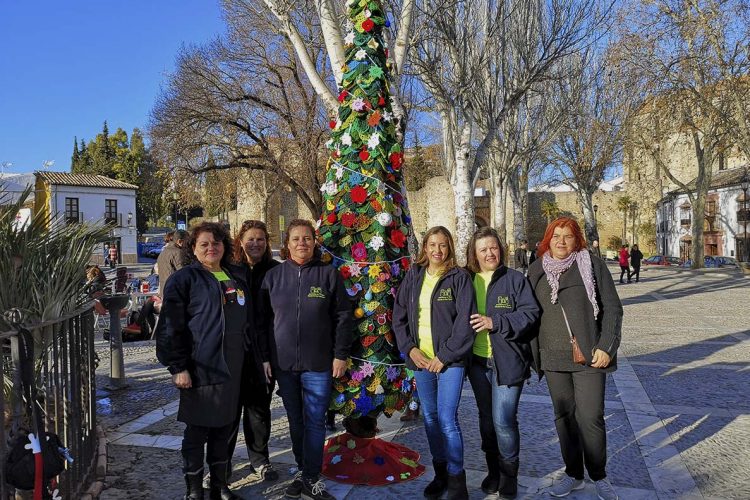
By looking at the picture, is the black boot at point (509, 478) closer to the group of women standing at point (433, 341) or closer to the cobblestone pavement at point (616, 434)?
the group of women standing at point (433, 341)

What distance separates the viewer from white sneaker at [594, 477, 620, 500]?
367cm

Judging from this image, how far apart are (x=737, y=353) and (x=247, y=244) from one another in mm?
7440

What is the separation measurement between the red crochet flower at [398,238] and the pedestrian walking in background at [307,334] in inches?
23.7

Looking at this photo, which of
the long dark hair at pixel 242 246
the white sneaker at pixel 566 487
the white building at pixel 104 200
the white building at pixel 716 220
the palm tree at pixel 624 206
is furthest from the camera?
the palm tree at pixel 624 206

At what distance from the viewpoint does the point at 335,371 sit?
148 inches

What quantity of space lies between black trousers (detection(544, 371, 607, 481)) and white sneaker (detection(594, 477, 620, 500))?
0.18 feet

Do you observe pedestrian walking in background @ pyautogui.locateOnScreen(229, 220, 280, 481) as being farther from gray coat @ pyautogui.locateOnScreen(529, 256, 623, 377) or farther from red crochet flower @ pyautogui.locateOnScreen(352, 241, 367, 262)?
gray coat @ pyautogui.locateOnScreen(529, 256, 623, 377)

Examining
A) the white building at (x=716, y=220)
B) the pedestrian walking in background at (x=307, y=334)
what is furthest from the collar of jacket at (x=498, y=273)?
the white building at (x=716, y=220)

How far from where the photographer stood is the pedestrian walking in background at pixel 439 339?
359cm

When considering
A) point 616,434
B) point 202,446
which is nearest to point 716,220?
point 616,434

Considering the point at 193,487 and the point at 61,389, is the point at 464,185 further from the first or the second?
the point at 61,389

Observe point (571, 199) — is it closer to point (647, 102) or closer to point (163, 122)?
point (647, 102)

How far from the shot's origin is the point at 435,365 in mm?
3580

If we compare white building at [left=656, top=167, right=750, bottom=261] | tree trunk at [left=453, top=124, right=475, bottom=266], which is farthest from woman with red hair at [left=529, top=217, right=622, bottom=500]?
white building at [left=656, top=167, right=750, bottom=261]
